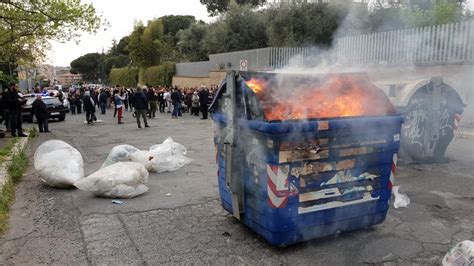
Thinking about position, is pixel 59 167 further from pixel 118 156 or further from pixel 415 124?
pixel 415 124

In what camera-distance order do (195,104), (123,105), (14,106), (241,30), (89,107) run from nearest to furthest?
(14,106), (89,107), (195,104), (123,105), (241,30)

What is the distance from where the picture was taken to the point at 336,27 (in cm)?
1877

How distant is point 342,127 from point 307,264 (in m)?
1.26

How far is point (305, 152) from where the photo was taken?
11.3 feet

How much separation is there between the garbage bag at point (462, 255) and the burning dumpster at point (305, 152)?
980mm

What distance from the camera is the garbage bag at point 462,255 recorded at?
2.82 metres

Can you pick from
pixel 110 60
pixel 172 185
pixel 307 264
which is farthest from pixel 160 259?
pixel 110 60

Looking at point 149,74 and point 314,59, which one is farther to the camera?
point 149,74

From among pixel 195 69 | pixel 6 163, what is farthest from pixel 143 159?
pixel 195 69

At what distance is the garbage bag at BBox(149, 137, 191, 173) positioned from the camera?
22.5ft

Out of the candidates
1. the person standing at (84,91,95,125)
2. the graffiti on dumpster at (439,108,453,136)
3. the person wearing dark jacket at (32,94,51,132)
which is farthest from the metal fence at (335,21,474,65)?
the person wearing dark jacket at (32,94,51,132)

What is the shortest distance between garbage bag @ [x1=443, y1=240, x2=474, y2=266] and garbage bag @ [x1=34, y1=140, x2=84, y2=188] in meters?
4.94

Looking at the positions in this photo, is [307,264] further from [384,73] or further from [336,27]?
[336,27]

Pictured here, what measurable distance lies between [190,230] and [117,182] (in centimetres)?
157
